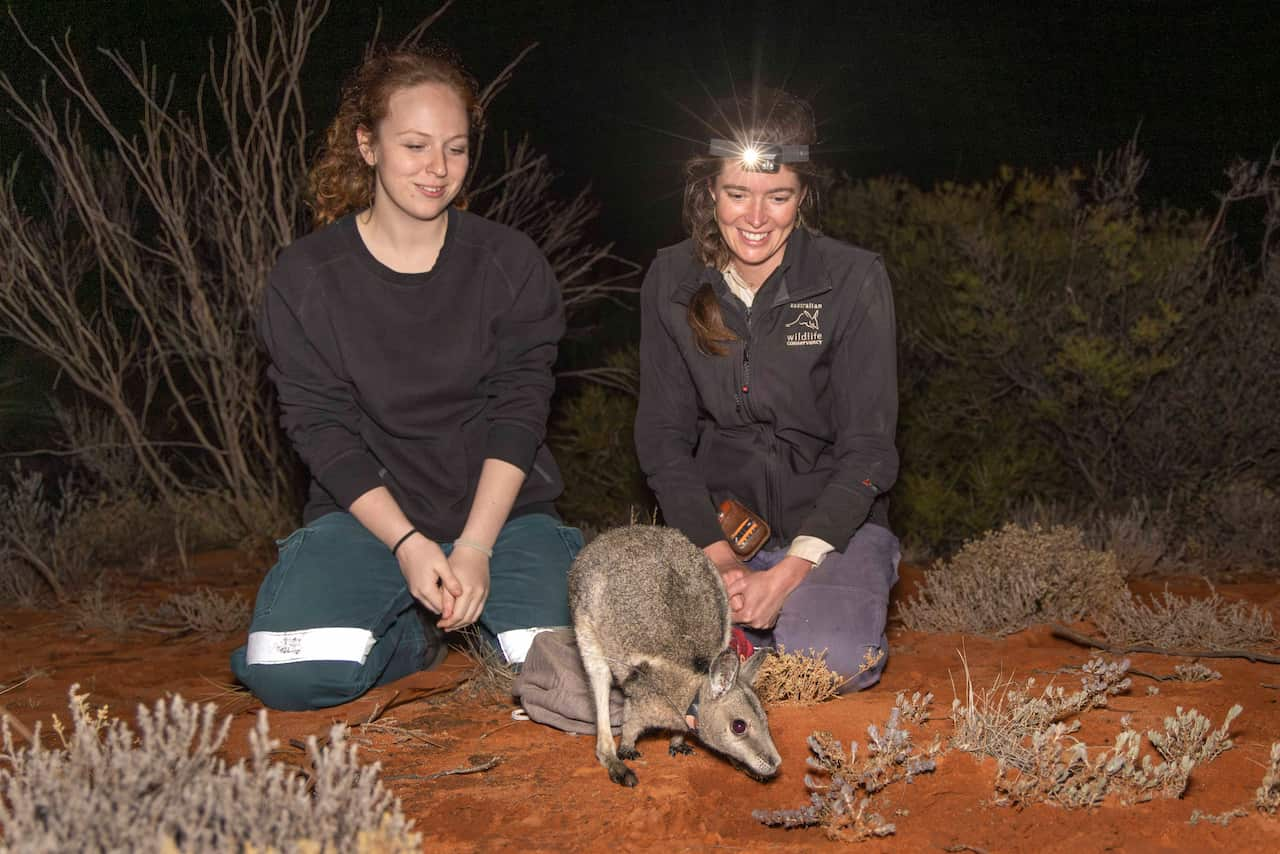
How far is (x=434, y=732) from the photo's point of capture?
13.4ft

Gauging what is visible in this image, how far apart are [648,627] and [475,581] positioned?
1104 millimetres

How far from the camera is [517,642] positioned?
15.3 feet

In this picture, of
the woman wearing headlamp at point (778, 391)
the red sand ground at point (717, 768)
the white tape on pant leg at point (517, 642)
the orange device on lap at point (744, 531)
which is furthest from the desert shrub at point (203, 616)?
the orange device on lap at point (744, 531)

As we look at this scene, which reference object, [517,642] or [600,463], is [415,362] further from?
[600,463]

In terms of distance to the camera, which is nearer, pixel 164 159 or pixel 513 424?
pixel 513 424

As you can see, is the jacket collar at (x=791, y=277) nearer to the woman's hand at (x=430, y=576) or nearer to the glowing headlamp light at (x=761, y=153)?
the glowing headlamp light at (x=761, y=153)

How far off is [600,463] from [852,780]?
17.8 feet

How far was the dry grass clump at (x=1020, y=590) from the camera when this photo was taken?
539cm

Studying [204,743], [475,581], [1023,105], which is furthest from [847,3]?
[204,743]

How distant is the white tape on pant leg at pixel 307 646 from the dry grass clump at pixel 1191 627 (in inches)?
130

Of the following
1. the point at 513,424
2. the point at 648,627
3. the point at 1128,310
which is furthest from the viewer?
the point at 1128,310

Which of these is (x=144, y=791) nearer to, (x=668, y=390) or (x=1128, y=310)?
(x=668, y=390)

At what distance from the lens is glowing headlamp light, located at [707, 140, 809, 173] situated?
14.6 ft

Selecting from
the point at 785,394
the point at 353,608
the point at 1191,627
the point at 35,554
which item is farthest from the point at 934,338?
the point at 35,554
